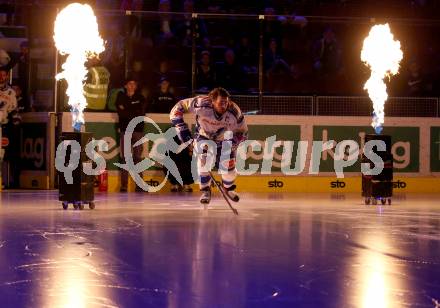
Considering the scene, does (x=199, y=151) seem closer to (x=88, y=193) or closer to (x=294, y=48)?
(x=88, y=193)

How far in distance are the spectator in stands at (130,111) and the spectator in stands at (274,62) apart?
3.76 m

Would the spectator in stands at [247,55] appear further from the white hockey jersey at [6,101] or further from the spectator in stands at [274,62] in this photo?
the white hockey jersey at [6,101]

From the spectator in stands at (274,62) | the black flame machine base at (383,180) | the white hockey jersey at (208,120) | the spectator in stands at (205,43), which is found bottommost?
the black flame machine base at (383,180)

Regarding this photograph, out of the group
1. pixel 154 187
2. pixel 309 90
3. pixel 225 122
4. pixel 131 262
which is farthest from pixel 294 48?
pixel 131 262

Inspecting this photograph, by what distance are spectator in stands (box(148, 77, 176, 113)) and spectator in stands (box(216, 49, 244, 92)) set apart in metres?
1.29

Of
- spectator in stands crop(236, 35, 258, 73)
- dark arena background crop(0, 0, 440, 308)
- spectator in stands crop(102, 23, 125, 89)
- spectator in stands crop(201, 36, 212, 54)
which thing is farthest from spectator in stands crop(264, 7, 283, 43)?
spectator in stands crop(102, 23, 125, 89)

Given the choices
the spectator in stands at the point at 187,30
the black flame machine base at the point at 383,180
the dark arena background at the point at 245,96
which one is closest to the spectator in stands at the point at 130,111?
the dark arena background at the point at 245,96

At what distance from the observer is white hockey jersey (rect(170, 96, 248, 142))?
15703 millimetres

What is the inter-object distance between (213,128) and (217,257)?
23.6ft

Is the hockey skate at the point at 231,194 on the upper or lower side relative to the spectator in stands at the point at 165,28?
lower

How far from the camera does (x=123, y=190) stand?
21.5 meters

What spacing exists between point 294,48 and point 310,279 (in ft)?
54.9

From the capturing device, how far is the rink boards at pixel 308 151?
2184cm

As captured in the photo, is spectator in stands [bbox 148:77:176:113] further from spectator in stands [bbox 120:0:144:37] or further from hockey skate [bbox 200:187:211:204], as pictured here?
hockey skate [bbox 200:187:211:204]
